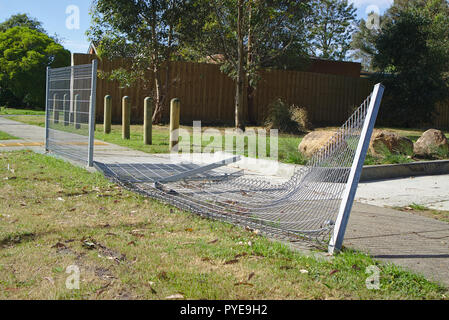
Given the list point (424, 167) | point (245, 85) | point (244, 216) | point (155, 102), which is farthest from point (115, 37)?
point (244, 216)

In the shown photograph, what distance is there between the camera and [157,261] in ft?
11.4

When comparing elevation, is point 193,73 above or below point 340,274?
above

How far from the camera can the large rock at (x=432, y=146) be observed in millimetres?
9688

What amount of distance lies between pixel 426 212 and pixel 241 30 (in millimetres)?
10417

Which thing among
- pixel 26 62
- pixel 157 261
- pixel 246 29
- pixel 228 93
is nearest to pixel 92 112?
pixel 157 261

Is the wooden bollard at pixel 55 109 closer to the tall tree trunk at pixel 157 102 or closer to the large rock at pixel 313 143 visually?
the large rock at pixel 313 143

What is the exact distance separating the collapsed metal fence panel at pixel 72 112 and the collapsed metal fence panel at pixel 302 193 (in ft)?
4.91

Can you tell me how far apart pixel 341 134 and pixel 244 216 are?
121cm

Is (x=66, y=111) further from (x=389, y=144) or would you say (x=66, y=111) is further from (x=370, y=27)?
(x=370, y=27)

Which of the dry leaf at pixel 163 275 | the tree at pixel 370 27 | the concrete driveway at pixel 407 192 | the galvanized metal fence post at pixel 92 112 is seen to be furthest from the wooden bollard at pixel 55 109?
the tree at pixel 370 27

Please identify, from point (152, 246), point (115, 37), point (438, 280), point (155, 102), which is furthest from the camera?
point (155, 102)

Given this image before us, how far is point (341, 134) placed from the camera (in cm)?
440

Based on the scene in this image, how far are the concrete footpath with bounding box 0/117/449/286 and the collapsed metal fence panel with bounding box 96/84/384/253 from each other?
350 millimetres
